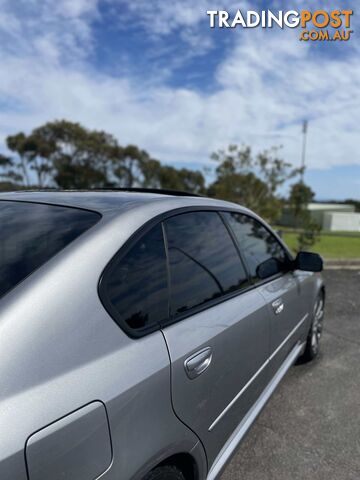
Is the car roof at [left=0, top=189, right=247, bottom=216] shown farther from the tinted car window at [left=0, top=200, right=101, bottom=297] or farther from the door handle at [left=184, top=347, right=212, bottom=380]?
the door handle at [left=184, top=347, right=212, bottom=380]

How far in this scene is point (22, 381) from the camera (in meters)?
0.92

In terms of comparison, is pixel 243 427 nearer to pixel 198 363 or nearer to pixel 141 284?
pixel 198 363

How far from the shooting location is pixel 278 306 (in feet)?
7.64

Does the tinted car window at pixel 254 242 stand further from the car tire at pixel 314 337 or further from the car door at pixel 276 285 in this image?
the car tire at pixel 314 337

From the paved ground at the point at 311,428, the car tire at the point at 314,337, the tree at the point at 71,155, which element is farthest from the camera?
the tree at the point at 71,155

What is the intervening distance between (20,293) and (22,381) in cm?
25

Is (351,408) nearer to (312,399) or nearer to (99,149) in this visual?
(312,399)

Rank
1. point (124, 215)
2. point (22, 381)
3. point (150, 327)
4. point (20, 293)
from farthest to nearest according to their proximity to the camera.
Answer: point (124, 215) < point (150, 327) < point (20, 293) < point (22, 381)

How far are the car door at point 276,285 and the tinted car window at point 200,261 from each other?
0.19 m

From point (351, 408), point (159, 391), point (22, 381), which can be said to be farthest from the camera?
point (351, 408)

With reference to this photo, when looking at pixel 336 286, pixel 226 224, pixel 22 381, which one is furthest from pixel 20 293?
pixel 336 286

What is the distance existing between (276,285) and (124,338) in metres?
1.54

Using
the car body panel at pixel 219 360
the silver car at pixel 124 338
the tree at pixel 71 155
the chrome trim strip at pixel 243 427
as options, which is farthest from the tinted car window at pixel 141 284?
the tree at pixel 71 155

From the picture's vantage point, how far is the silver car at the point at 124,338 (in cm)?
94
